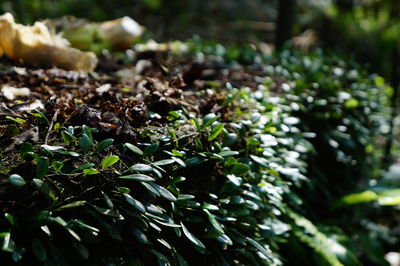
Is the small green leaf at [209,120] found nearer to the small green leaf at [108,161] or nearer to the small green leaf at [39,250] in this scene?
the small green leaf at [108,161]

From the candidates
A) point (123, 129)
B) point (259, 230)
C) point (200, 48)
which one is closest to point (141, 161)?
point (123, 129)

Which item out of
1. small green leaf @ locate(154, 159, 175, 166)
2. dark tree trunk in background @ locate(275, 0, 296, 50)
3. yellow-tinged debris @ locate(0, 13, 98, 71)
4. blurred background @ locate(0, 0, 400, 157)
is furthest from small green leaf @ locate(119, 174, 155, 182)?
blurred background @ locate(0, 0, 400, 157)

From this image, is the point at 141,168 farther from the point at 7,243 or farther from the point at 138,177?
the point at 7,243

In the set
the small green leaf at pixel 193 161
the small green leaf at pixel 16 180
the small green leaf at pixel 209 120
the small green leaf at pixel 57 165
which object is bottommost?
the small green leaf at pixel 193 161

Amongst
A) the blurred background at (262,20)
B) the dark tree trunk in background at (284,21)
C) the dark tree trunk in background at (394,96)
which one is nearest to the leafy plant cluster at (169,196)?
the dark tree trunk in background at (394,96)

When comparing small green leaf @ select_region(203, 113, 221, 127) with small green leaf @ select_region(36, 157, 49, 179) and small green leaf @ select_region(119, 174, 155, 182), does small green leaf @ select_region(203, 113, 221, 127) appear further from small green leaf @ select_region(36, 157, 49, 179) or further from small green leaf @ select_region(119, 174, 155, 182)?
small green leaf @ select_region(36, 157, 49, 179)

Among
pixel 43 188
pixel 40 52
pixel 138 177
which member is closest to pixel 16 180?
pixel 43 188

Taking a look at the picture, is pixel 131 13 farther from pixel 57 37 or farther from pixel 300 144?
pixel 300 144
